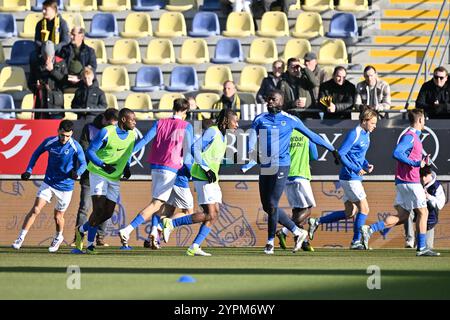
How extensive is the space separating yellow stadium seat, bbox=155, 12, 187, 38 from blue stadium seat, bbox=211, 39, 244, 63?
102 centimetres

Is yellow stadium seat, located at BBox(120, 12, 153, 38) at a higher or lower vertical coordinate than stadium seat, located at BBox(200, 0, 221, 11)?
lower

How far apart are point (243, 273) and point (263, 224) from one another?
7414 millimetres

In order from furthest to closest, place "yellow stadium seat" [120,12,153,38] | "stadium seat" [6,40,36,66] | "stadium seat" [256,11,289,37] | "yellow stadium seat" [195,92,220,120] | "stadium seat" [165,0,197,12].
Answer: "stadium seat" [165,0,197,12] < "yellow stadium seat" [120,12,153,38] < "stadium seat" [6,40,36,66] < "stadium seat" [256,11,289,37] < "yellow stadium seat" [195,92,220,120]

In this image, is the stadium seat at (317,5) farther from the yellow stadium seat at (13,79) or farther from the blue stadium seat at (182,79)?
the yellow stadium seat at (13,79)

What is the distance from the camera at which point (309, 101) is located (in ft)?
69.4

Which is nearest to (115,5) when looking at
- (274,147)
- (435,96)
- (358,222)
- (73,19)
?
(73,19)

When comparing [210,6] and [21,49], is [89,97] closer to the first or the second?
[21,49]

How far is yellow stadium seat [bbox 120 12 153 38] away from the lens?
2528cm

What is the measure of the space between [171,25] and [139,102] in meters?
2.85

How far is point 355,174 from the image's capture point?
18984 millimetres

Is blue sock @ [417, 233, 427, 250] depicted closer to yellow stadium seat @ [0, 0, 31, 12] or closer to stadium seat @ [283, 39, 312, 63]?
stadium seat @ [283, 39, 312, 63]

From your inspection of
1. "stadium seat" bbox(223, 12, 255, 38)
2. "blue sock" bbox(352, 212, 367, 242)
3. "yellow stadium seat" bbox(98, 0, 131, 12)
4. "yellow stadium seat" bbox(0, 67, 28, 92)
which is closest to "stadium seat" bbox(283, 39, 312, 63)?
"stadium seat" bbox(223, 12, 255, 38)
